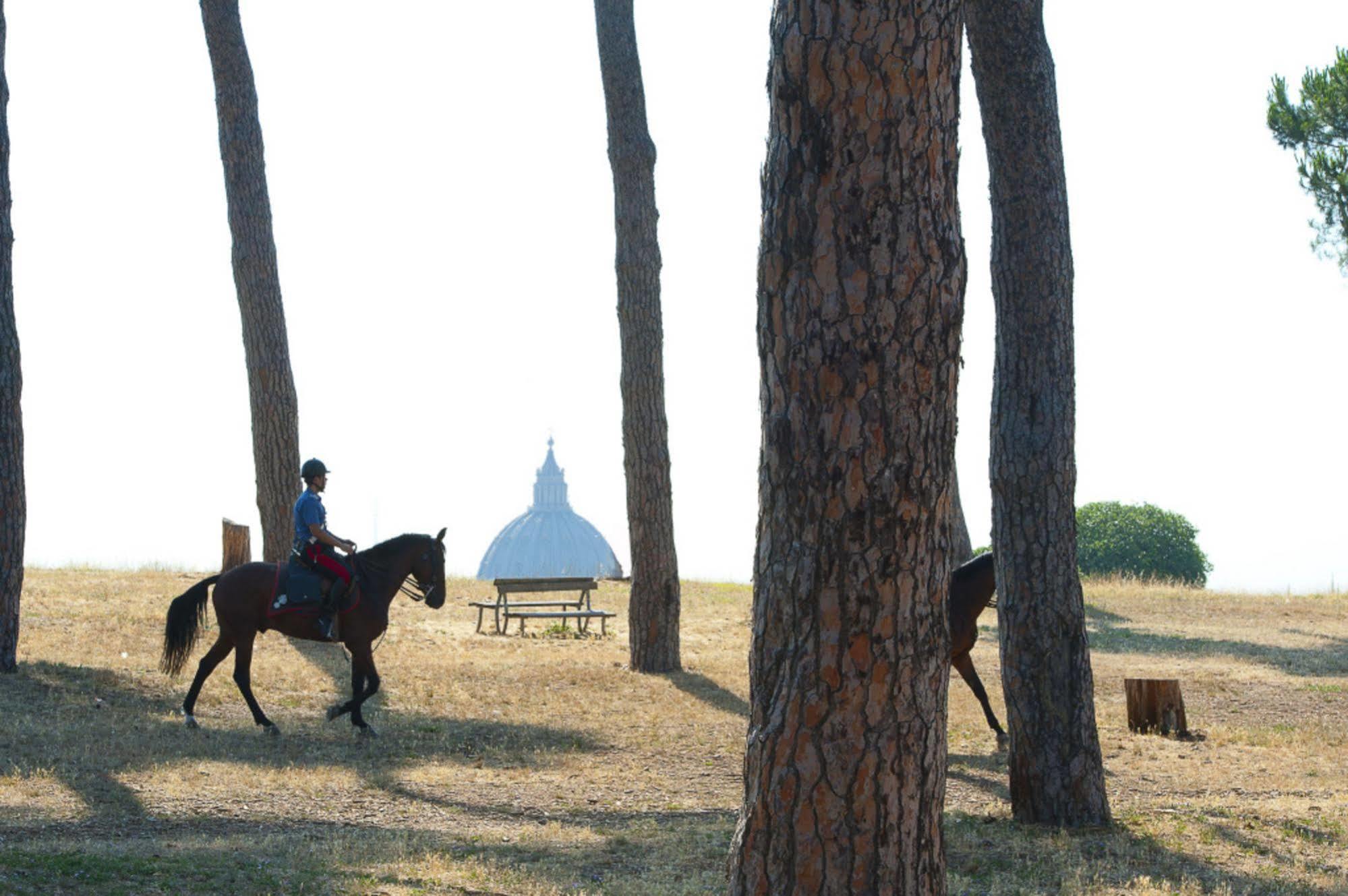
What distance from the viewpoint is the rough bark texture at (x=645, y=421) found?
18922 mm

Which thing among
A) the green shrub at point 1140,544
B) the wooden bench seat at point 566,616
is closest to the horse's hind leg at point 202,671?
the wooden bench seat at point 566,616

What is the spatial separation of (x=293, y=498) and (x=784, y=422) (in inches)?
650

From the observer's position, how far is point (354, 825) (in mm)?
9766

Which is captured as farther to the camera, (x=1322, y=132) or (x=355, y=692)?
(x=1322, y=132)

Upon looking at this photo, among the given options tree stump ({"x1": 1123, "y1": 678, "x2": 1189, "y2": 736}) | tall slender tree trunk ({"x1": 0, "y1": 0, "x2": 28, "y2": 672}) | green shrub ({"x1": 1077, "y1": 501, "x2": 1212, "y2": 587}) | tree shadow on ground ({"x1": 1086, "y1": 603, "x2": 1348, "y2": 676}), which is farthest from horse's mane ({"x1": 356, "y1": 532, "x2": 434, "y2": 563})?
green shrub ({"x1": 1077, "y1": 501, "x2": 1212, "y2": 587})

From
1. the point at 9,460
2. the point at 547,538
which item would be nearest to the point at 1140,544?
the point at 9,460

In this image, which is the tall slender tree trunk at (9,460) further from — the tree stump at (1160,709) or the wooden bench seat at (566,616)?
the tree stump at (1160,709)

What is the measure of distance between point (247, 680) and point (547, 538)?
14692cm

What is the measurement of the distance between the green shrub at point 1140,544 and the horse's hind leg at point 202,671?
937 inches

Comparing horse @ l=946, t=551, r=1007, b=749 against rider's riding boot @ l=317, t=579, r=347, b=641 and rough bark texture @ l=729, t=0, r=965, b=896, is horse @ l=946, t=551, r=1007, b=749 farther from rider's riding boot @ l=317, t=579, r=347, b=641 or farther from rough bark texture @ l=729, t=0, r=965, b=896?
rough bark texture @ l=729, t=0, r=965, b=896

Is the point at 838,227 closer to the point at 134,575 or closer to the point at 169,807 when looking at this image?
the point at 169,807

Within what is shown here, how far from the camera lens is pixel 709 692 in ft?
57.5

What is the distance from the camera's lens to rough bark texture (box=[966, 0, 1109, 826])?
968 cm

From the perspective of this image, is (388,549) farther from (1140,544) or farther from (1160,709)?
(1140,544)
